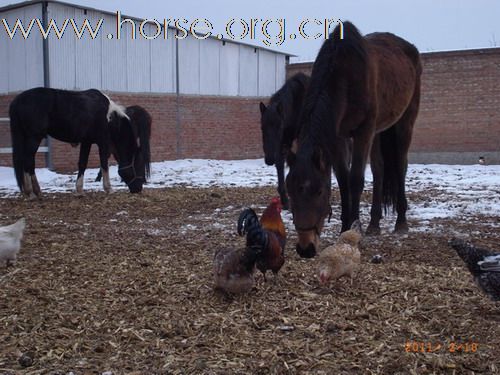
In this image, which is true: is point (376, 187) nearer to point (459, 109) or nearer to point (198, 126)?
point (459, 109)

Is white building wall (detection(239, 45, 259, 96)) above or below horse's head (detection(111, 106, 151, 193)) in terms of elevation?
above

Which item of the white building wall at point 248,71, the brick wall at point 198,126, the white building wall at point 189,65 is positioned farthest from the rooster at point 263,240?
the white building wall at point 248,71

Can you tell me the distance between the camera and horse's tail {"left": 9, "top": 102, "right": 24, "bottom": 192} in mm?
9328

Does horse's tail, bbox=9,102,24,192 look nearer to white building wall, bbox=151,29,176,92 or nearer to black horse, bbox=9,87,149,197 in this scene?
black horse, bbox=9,87,149,197

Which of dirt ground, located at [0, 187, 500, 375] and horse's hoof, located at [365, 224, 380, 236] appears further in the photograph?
horse's hoof, located at [365, 224, 380, 236]

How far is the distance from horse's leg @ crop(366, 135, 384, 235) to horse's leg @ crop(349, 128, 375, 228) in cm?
92

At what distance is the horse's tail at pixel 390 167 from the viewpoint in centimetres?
659

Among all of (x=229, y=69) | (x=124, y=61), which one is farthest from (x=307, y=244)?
(x=229, y=69)

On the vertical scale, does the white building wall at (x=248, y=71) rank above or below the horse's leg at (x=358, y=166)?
above

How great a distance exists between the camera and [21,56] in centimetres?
1489

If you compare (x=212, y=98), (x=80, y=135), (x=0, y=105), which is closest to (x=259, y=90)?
(x=212, y=98)

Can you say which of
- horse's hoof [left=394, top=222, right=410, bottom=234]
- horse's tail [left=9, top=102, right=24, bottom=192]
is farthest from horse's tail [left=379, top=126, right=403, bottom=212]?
horse's tail [left=9, top=102, right=24, bottom=192]

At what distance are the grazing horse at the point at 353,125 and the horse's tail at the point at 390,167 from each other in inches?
0.5

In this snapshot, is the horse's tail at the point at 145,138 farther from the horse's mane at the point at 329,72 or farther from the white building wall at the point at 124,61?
the horse's mane at the point at 329,72
